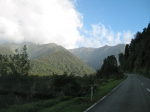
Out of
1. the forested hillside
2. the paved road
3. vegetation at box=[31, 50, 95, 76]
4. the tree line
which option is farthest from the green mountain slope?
the paved road

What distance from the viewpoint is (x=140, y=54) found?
67000 millimetres

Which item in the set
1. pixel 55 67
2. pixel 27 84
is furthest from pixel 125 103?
pixel 55 67

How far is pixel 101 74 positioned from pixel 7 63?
36.0 m

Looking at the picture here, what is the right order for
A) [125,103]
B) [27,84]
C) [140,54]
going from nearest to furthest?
[125,103]
[27,84]
[140,54]

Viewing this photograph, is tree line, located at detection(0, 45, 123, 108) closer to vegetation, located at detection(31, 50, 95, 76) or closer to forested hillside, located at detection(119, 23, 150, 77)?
forested hillside, located at detection(119, 23, 150, 77)

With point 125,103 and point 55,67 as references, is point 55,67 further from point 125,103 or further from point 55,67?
point 125,103

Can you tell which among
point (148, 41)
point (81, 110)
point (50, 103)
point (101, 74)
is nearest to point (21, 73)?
point (50, 103)

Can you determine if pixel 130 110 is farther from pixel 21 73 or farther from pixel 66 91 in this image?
pixel 21 73

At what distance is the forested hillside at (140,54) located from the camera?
57.2m

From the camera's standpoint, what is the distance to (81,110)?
905 cm

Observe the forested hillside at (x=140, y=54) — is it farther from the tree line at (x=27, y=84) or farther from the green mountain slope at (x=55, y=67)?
the tree line at (x=27, y=84)

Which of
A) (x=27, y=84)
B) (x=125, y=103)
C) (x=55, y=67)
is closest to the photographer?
(x=125, y=103)

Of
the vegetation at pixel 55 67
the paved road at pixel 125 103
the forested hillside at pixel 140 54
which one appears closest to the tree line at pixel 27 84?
the paved road at pixel 125 103

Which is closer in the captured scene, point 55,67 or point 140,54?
point 140,54
